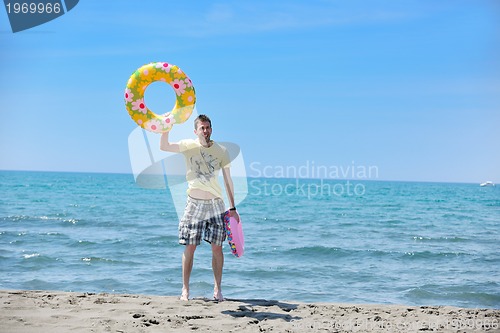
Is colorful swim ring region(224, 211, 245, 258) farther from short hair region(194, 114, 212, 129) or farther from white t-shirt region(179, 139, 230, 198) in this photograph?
short hair region(194, 114, 212, 129)

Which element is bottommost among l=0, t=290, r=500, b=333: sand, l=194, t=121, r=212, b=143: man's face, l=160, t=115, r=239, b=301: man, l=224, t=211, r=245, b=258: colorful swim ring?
l=0, t=290, r=500, b=333: sand

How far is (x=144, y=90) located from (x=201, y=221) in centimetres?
147

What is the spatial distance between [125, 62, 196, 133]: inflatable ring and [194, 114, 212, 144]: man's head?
241 mm

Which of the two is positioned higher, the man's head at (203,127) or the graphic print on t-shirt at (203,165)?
the man's head at (203,127)

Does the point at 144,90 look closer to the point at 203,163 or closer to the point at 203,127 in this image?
the point at 203,127

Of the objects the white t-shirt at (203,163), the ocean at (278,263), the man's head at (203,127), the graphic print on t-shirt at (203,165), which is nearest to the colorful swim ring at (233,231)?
the white t-shirt at (203,163)

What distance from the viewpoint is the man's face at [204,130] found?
17.9 ft

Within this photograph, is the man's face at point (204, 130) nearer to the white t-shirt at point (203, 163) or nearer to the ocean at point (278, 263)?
the white t-shirt at point (203, 163)

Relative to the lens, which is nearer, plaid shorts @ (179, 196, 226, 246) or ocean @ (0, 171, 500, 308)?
plaid shorts @ (179, 196, 226, 246)

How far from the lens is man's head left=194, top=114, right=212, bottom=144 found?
5.45 m

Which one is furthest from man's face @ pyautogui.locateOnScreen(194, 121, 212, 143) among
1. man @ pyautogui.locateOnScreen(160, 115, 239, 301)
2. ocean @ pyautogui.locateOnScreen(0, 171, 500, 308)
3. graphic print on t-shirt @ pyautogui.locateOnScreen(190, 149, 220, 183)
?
ocean @ pyautogui.locateOnScreen(0, 171, 500, 308)

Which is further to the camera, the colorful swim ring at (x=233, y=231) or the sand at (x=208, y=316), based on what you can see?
the colorful swim ring at (x=233, y=231)

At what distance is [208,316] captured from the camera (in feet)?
16.5

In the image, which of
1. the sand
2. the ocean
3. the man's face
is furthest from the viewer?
the ocean
